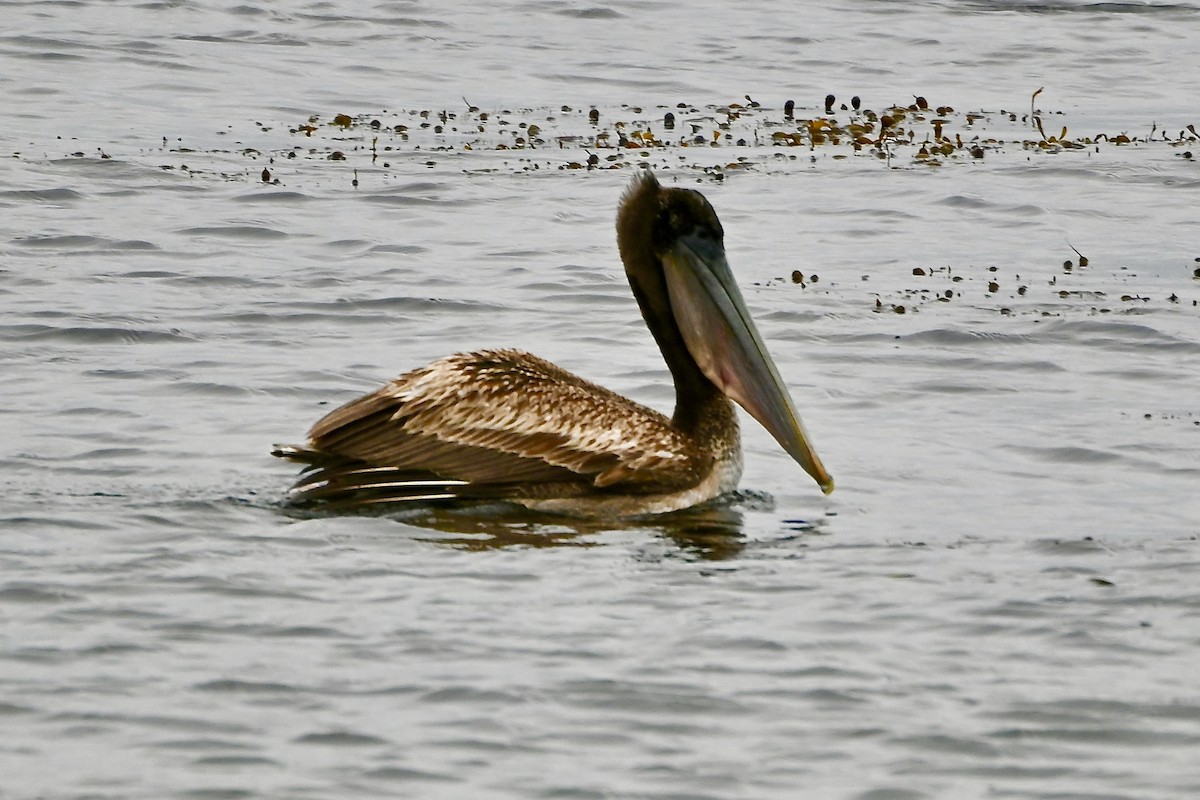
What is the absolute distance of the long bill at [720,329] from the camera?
8.84 m

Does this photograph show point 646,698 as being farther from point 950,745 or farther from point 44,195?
point 44,195

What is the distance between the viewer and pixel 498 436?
8.46 m

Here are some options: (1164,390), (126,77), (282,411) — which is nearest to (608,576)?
(282,411)

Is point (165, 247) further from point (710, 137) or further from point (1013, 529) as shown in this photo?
point (1013, 529)

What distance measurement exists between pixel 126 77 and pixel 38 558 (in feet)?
43.0

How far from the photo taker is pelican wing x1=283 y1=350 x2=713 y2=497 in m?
8.30

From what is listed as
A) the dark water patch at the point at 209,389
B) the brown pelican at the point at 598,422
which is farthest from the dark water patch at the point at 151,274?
the brown pelican at the point at 598,422

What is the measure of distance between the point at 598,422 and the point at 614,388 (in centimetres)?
228

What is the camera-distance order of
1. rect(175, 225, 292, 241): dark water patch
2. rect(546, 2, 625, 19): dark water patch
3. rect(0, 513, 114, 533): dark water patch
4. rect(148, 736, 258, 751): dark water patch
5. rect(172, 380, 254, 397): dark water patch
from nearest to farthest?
1. rect(148, 736, 258, 751): dark water patch
2. rect(0, 513, 114, 533): dark water patch
3. rect(172, 380, 254, 397): dark water patch
4. rect(175, 225, 292, 241): dark water patch
5. rect(546, 2, 625, 19): dark water patch

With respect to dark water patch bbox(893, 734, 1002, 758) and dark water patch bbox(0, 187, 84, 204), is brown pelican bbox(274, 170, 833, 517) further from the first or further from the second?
dark water patch bbox(0, 187, 84, 204)

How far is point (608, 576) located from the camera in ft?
24.6

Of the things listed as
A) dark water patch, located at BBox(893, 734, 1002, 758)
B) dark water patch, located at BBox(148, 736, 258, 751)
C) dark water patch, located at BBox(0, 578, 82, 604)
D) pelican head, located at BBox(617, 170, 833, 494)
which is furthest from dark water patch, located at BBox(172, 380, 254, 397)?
dark water patch, located at BBox(893, 734, 1002, 758)

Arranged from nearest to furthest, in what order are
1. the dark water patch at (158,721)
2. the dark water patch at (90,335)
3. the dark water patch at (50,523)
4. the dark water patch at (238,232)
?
1. the dark water patch at (158,721)
2. the dark water patch at (50,523)
3. the dark water patch at (90,335)
4. the dark water patch at (238,232)

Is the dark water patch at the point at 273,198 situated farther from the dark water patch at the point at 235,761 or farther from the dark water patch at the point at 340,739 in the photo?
the dark water patch at the point at 235,761
